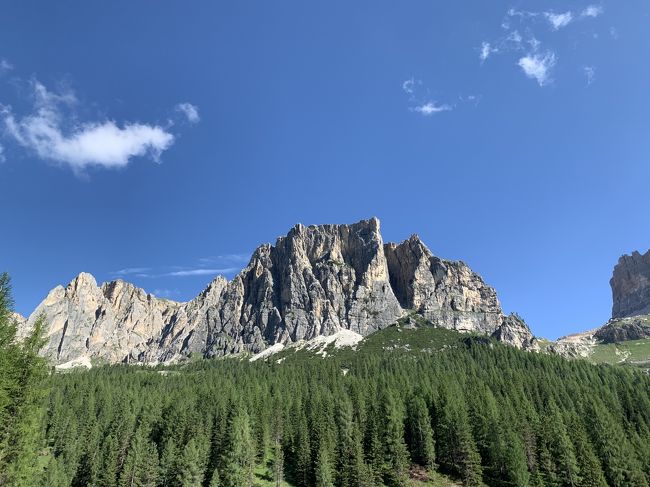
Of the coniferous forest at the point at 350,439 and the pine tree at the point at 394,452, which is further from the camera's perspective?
the pine tree at the point at 394,452

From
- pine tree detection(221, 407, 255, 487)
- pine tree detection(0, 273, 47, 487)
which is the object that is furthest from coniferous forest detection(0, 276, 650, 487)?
pine tree detection(0, 273, 47, 487)

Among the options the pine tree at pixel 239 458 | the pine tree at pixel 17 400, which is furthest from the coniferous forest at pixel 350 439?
the pine tree at pixel 17 400

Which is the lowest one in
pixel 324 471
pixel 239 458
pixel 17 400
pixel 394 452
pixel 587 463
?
pixel 587 463

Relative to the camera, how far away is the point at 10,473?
96.4 ft

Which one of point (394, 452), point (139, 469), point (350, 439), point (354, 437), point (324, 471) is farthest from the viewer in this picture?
point (354, 437)

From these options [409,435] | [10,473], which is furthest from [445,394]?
[10,473]

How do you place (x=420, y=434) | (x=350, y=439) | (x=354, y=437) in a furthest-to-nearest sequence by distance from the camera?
(x=420, y=434) → (x=354, y=437) → (x=350, y=439)

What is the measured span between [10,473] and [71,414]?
102 m

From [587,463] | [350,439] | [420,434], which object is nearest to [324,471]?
[350,439]

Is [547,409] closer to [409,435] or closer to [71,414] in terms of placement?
[409,435]

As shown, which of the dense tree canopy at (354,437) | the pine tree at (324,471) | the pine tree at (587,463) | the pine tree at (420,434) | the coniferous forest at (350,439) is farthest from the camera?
the pine tree at (420,434)

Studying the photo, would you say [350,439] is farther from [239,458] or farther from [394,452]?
[239,458]

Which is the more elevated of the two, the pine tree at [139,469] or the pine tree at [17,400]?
the pine tree at [17,400]

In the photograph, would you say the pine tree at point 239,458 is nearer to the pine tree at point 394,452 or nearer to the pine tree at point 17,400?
the pine tree at point 394,452
